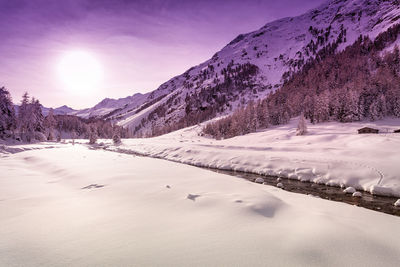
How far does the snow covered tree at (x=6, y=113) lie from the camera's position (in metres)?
47.0

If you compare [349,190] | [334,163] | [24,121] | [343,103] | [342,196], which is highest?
→ [343,103]

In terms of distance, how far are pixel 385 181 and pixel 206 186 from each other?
1514cm

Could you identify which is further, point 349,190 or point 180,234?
Answer: point 349,190

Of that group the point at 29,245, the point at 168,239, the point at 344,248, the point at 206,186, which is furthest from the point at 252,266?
the point at 206,186

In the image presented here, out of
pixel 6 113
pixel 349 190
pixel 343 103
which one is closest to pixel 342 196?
pixel 349 190

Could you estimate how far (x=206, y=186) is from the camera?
10016 millimetres

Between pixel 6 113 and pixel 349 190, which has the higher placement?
pixel 6 113

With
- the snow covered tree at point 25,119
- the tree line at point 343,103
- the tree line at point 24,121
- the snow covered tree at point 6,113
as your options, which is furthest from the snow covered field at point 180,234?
the snow covered tree at point 25,119

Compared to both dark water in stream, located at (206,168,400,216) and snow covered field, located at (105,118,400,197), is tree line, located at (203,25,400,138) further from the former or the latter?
dark water in stream, located at (206,168,400,216)

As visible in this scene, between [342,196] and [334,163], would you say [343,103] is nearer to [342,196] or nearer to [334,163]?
[334,163]

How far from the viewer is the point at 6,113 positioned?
4903cm

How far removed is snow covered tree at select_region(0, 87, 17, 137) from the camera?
4702cm

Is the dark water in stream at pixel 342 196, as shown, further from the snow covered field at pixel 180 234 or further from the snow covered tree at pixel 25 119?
the snow covered tree at pixel 25 119

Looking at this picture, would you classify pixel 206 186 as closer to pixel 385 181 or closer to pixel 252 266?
pixel 252 266
